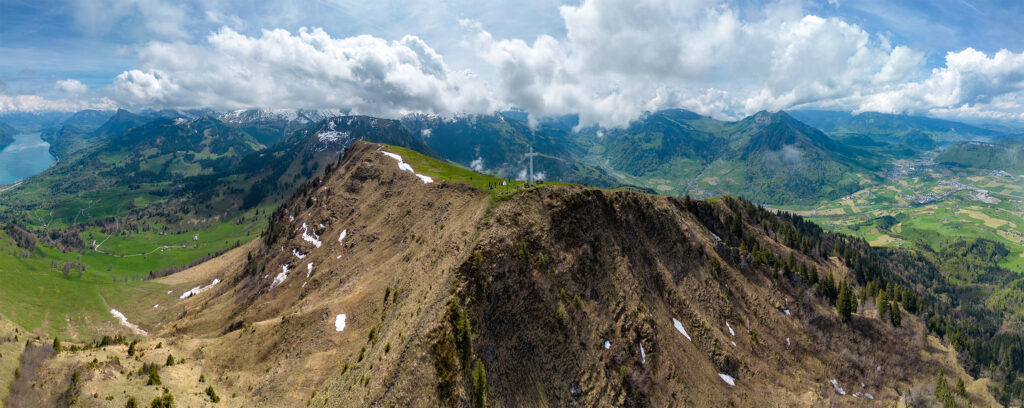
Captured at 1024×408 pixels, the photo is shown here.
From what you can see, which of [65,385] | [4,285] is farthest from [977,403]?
[4,285]

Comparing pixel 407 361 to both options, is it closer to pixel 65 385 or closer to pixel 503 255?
pixel 503 255

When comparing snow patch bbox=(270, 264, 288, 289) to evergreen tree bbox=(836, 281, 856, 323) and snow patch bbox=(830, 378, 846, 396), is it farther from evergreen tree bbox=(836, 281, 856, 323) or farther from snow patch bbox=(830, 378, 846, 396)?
evergreen tree bbox=(836, 281, 856, 323)

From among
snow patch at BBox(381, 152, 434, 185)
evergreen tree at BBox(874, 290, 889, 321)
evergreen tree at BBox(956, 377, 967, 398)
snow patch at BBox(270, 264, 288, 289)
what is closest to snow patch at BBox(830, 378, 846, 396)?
evergreen tree at BBox(956, 377, 967, 398)

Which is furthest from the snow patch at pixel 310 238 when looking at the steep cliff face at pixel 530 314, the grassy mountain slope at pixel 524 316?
the steep cliff face at pixel 530 314

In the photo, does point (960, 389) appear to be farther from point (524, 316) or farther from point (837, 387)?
point (524, 316)

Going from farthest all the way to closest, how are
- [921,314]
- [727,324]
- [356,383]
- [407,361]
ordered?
[921,314] < [727,324] < [356,383] < [407,361]

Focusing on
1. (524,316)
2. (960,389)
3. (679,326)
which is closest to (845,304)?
(960,389)

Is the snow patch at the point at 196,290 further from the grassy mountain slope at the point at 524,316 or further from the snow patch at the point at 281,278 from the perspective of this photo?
the snow patch at the point at 281,278
